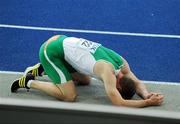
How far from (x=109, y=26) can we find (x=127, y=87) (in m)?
2.35

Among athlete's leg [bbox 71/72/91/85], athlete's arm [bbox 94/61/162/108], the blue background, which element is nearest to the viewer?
athlete's arm [bbox 94/61/162/108]

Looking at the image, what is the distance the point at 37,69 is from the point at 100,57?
2.96 ft

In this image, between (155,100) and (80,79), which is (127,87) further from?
(80,79)

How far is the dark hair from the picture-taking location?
3.81 metres

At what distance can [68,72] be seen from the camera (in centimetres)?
410

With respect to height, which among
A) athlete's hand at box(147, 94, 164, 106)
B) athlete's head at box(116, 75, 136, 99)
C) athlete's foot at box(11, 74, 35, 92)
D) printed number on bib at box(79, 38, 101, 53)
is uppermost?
printed number on bib at box(79, 38, 101, 53)

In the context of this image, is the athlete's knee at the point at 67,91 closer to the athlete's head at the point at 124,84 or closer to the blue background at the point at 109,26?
the athlete's head at the point at 124,84

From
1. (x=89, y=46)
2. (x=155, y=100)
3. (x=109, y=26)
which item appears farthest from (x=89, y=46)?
(x=109, y=26)

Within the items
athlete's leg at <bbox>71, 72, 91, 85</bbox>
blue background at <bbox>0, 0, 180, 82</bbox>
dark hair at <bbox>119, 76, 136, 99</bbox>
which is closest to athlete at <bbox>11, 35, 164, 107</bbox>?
dark hair at <bbox>119, 76, 136, 99</bbox>

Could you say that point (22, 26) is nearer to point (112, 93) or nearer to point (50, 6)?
point (50, 6)

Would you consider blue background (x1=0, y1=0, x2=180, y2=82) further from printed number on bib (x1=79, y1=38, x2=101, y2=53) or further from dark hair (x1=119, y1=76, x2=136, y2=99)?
printed number on bib (x1=79, y1=38, x2=101, y2=53)

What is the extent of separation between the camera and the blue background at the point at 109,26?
521 centimetres

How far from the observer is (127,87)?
3.85 meters

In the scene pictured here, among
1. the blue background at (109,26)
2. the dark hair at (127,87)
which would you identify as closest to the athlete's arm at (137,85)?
the dark hair at (127,87)
